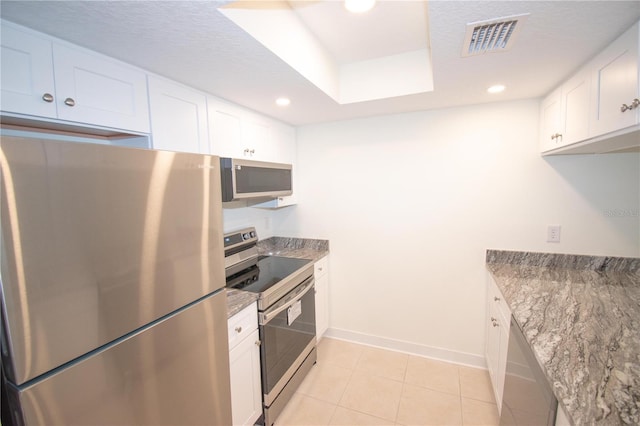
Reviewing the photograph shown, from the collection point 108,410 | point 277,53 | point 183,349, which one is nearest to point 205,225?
point 183,349

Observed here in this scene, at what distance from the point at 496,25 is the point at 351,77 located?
1086 millimetres

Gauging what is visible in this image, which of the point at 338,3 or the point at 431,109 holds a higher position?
the point at 338,3

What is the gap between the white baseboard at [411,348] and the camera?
2.38m

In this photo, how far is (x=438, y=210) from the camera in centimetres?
236

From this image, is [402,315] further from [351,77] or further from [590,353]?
[351,77]

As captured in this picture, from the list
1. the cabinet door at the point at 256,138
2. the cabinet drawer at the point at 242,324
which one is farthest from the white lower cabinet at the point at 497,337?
the cabinet door at the point at 256,138

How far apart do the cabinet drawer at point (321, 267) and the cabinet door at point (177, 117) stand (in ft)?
4.46

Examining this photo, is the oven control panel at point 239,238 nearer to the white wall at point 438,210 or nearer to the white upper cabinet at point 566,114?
the white wall at point 438,210

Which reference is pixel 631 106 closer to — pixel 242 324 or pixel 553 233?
pixel 553 233

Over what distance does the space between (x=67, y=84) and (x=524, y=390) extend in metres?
2.32

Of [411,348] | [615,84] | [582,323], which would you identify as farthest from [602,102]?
[411,348]

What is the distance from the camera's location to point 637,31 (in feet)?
3.45

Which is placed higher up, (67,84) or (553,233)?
(67,84)

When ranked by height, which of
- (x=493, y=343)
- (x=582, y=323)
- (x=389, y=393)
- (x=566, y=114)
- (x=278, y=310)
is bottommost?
(x=389, y=393)
